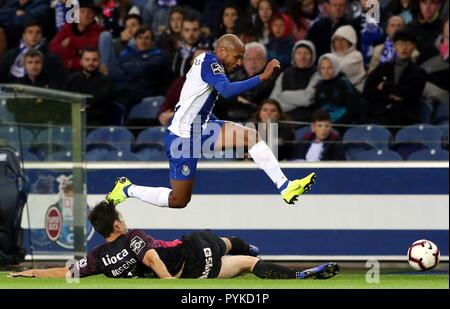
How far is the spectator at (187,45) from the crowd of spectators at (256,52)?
0.04ft

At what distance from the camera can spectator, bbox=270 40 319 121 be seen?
16219 mm

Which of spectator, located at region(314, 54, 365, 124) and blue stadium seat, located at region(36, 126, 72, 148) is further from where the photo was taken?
spectator, located at region(314, 54, 365, 124)

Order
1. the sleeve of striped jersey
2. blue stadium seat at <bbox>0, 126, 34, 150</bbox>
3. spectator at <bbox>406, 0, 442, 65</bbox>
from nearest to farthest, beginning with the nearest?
the sleeve of striped jersey
blue stadium seat at <bbox>0, 126, 34, 150</bbox>
spectator at <bbox>406, 0, 442, 65</bbox>

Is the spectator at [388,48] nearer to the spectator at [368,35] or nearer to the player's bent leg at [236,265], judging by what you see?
the spectator at [368,35]

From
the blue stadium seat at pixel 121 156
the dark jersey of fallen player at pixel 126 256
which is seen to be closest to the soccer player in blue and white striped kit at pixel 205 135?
the dark jersey of fallen player at pixel 126 256

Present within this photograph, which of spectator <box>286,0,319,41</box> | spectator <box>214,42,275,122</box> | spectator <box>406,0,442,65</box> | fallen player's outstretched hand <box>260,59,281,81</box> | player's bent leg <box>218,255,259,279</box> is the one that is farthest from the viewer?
spectator <box>286,0,319,41</box>

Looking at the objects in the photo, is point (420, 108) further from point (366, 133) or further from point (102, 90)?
point (102, 90)

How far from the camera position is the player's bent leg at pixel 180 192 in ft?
41.0

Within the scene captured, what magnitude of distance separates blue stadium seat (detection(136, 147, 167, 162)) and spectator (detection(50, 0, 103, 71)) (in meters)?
2.12

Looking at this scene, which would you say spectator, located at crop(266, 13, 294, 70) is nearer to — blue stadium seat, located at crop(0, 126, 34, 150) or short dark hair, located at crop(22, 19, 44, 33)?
short dark hair, located at crop(22, 19, 44, 33)

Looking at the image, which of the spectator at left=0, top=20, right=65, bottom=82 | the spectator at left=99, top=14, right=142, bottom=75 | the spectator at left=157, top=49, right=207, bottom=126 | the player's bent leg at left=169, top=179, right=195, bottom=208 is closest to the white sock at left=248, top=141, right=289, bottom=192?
the player's bent leg at left=169, top=179, right=195, bottom=208
